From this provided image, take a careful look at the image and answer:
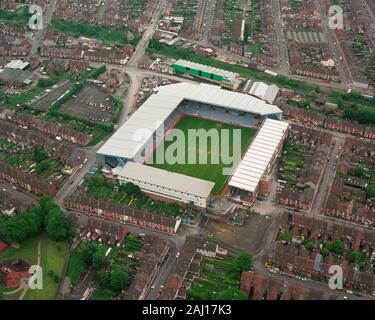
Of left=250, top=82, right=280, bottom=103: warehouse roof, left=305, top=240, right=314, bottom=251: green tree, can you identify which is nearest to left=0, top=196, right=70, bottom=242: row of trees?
left=305, top=240, right=314, bottom=251: green tree

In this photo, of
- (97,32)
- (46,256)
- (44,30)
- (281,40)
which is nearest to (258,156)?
(46,256)

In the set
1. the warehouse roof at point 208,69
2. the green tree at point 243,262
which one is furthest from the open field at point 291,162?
the warehouse roof at point 208,69

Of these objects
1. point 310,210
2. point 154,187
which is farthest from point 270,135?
point 154,187

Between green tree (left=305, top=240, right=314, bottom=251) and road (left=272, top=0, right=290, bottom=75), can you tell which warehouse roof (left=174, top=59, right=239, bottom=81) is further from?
green tree (left=305, top=240, right=314, bottom=251)

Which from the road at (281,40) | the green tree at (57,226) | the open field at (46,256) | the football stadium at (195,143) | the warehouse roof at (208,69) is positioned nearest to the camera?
the open field at (46,256)

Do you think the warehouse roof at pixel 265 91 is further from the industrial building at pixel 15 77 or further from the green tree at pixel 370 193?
the industrial building at pixel 15 77
